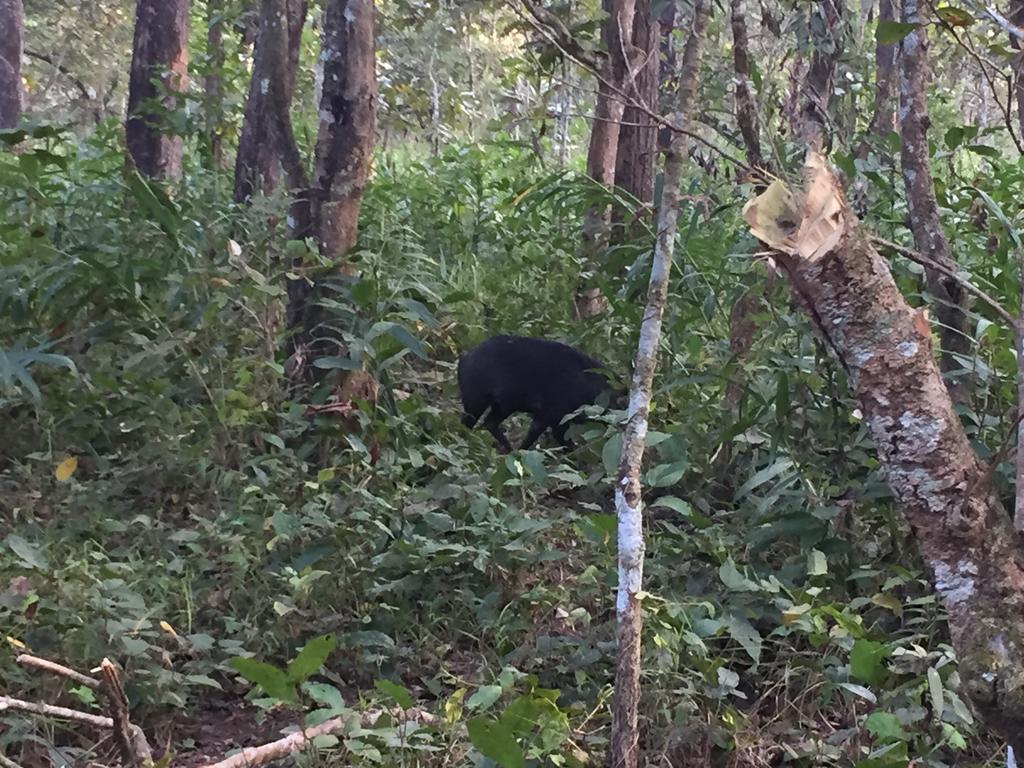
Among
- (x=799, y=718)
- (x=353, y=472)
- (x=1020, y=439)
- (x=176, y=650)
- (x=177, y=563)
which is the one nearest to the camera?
(x=1020, y=439)

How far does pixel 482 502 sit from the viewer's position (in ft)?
11.2

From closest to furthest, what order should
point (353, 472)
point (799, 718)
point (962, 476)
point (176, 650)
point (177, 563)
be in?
point (962, 476), point (799, 718), point (176, 650), point (177, 563), point (353, 472)

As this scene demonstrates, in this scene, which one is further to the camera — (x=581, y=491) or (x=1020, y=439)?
(x=581, y=491)

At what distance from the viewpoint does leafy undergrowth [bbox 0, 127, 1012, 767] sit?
2.56m

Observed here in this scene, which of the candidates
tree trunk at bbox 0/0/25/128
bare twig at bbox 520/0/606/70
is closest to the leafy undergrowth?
bare twig at bbox 520/0/606/70

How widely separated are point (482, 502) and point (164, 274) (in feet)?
5.99

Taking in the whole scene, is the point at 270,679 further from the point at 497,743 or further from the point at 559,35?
the point at 559,35

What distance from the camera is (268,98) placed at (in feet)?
16.9

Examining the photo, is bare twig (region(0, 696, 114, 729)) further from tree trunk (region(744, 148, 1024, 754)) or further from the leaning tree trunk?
the leaning tree trunk

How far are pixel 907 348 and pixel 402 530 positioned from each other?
1900 millimetres

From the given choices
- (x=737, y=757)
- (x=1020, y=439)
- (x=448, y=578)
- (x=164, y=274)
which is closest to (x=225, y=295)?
(x=164, y=274)

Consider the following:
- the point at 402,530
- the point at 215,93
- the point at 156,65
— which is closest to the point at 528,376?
the point at 402,530

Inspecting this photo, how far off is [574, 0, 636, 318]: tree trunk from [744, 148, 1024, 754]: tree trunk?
325 cm

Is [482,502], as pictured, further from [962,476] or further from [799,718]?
[962,476]
